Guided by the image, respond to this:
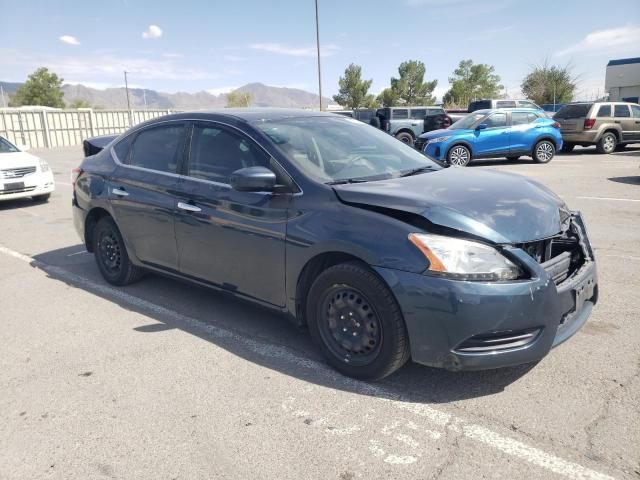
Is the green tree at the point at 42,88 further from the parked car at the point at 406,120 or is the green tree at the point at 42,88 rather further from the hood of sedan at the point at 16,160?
the hood of sedan at the point at 16,160

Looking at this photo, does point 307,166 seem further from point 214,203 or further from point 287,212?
point 214,203

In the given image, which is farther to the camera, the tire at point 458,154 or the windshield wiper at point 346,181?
the tire at point 458,154

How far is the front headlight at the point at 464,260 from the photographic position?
2752mm

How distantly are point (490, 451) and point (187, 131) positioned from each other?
322 centimetres

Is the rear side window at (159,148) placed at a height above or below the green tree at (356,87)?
below

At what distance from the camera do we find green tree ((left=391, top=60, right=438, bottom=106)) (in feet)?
235

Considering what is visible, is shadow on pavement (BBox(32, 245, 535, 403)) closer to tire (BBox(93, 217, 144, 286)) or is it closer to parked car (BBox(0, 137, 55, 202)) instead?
tire (BBox(93, 217, 144, 286))

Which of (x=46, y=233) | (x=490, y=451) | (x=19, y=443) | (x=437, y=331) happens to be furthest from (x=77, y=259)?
(x=490, y=451)

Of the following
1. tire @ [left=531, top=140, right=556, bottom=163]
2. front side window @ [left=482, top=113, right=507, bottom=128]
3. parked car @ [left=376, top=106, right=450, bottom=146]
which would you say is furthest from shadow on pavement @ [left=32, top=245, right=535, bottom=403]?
parked car @ [left=376, top=106, right=450, bottom=146]

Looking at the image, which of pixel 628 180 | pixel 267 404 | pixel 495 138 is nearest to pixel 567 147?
pixel 495 138

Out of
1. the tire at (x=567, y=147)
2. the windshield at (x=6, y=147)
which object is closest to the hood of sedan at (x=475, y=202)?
the windshield at (x=6, y=147)

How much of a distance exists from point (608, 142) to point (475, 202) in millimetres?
17502

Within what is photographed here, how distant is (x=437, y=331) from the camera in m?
2.78

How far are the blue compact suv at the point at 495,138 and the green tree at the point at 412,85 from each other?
5854 cm
